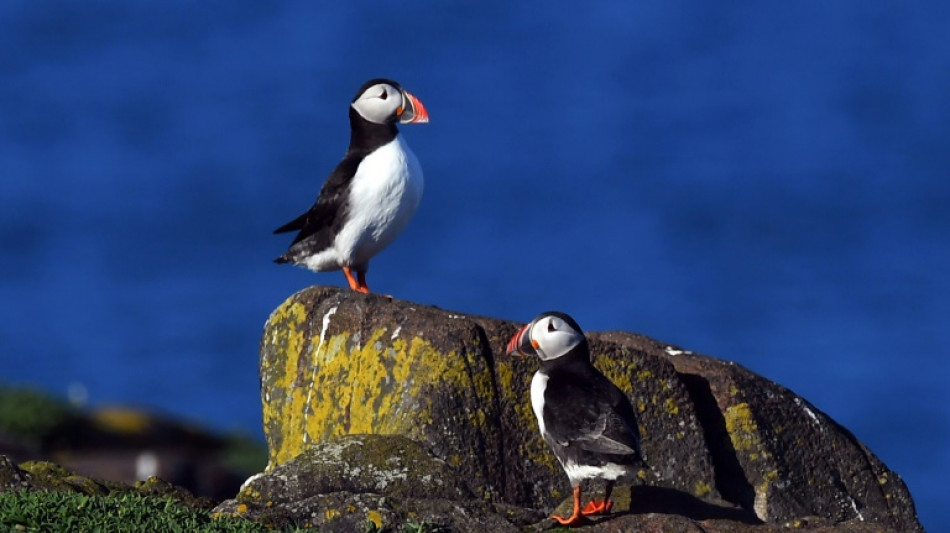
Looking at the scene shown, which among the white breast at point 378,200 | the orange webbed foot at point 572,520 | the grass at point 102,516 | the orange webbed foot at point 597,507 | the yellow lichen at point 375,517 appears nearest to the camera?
the grass at point 102,516

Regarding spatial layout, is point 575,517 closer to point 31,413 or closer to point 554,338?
point 554,338

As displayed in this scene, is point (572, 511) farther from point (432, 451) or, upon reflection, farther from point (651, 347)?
point (651, 347)

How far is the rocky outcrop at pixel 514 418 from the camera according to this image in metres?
11.3

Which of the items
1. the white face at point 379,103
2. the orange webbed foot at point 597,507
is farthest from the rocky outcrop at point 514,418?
the white face at point 379,103

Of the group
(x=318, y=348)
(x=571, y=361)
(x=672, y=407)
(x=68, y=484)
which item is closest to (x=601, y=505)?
(x=571, y=361)

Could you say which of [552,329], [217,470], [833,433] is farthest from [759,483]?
[217,470]

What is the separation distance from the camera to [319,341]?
1224 centimetres

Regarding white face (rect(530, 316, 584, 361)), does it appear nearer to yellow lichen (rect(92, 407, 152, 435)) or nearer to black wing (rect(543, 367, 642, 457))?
black wing (rect(543, 367, 642, 457))

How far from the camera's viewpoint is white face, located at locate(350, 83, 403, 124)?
1346 cm

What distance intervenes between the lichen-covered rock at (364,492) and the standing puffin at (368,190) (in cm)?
264

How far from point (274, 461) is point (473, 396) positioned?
5.38 ft

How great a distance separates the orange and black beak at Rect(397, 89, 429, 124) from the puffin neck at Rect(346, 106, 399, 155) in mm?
113

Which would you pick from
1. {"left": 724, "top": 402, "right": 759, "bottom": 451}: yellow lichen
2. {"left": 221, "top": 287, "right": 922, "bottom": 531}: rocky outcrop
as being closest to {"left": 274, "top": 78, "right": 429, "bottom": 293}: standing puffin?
{"left": 221, "top": 287, "right": 922, "bottom": 531}: rocky outcrop

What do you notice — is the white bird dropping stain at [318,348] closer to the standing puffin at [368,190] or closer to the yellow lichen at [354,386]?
the yellow lichen at [354,386]
